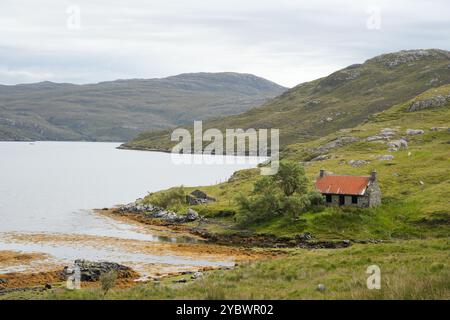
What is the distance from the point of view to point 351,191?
90562 mm

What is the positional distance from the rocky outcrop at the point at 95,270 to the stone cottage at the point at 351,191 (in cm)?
4184

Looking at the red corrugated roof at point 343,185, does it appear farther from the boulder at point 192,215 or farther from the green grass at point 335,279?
the green grass at point 335,279

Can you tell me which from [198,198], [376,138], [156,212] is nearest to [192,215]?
[198,198]

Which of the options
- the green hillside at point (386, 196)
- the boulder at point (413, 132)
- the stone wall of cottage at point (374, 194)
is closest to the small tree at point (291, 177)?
the green hillside at point (386, 196)

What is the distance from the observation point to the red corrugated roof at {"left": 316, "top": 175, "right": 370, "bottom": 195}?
297 feet

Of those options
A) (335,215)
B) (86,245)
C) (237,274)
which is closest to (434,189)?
(335,215)

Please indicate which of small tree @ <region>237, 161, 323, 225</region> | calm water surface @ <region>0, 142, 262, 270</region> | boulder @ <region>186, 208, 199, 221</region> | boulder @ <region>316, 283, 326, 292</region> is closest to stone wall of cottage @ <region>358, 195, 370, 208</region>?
small tree @ <region>237, 161, 323, 225</region>

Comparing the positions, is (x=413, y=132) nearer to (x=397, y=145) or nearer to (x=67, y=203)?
(x=397, y=145)

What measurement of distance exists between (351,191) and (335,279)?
190 ft

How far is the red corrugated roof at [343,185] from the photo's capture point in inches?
3565

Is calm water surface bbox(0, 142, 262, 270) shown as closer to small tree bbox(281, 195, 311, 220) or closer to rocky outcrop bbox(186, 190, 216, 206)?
rocky outcrop bbox(186, 190, 216, 206)

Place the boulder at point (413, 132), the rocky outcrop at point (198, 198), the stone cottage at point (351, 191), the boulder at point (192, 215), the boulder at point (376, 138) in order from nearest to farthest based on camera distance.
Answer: the stone cottage at point (351, 191) → the boulder at point (192, 215) → the rocky outcrop at point (198, 198) → the boulder at point (413, 132) → the boulder at point (376, 138)
